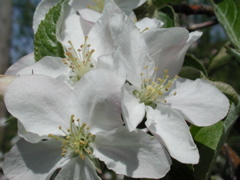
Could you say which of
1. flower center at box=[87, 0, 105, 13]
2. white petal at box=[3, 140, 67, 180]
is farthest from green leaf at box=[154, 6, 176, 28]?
white petal at box=[3, 140, 67, 180]

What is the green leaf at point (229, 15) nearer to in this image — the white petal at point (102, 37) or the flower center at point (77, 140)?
the white petal at point (102, 37)

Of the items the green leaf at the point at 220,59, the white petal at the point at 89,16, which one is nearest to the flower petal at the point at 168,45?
the white petal at the point at 89,16

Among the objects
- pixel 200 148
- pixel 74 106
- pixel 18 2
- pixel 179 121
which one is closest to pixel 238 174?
pixel 200 148

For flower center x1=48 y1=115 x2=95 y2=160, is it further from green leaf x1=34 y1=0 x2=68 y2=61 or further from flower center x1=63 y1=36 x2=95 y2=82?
green leaf x1=34 y1=0 x2=68 y2=61

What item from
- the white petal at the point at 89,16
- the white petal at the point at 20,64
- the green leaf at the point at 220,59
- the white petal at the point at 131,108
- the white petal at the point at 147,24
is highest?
the white petal at the point at 89,16

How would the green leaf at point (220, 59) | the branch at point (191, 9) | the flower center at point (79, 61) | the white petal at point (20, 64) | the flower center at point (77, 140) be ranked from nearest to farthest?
the flower center at point (77, 140) → the flower center at point (79, 61) → the white petal at point (20, 64) → the green leaf at point (220, 59) → the branch at point (191, 9)

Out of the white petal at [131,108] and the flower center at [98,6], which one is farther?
the flower center at [98,6]
